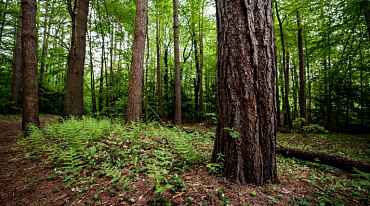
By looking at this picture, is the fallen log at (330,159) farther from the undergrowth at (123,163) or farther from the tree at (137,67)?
the tree at (137,67)

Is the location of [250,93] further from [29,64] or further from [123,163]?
[29,64]

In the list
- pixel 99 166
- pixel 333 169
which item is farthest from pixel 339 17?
pixel 99 166

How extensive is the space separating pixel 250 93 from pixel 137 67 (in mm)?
4459

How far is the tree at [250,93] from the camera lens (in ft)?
6.48

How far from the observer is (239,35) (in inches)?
79.0

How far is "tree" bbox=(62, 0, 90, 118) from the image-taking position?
6898mm

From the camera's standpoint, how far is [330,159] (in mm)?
3260

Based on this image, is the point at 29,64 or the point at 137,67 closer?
the point at 29,64

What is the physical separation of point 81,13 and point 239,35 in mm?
8335

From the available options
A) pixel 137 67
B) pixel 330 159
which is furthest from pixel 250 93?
pixel 137 67

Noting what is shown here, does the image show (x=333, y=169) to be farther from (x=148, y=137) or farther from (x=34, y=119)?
(x=34, y=119)

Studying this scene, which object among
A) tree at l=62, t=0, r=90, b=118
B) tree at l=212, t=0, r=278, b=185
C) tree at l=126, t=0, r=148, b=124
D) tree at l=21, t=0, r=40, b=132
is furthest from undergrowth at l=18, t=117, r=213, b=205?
tree at l=62, t=0, r=90, b=118

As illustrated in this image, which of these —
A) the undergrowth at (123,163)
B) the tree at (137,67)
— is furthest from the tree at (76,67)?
the undergrowth at (123,163)

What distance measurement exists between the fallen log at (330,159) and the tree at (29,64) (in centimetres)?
762
